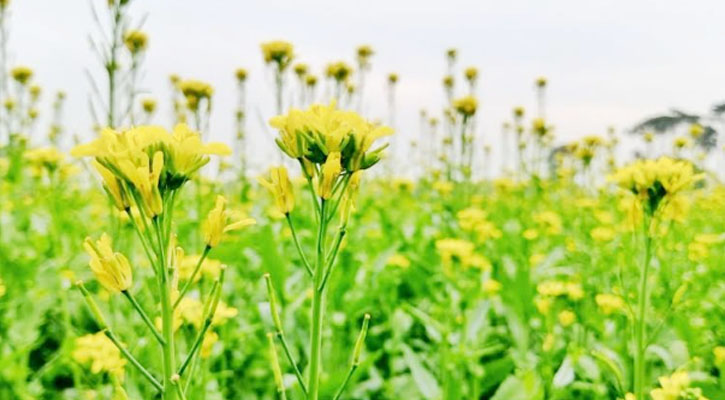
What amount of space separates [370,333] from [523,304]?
525 mm

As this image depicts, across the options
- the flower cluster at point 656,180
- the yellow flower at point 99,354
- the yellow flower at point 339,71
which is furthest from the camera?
the yellow flower at point 339,71

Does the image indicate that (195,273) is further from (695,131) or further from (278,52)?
(695,131)

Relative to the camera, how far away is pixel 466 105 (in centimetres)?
320

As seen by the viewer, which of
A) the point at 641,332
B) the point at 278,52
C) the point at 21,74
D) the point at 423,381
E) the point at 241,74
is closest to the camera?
the point at 641,332

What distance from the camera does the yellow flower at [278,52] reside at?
8.72 ft

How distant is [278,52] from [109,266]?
6.48ft

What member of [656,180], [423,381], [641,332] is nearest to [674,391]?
[641,332]

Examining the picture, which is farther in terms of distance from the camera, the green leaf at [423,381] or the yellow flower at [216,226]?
the green leaf at [423,381]

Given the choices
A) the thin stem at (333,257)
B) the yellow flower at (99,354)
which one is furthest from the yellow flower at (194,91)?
the thin stem at (333,257)

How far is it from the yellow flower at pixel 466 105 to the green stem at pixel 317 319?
2.38 meters

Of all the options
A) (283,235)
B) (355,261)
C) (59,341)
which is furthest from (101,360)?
(283,235)

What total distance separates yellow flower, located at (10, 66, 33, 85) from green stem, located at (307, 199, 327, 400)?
4.39m

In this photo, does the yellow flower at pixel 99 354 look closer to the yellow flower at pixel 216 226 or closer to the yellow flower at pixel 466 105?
the yellow flower at pixel 216 226

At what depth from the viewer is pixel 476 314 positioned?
2.14m
